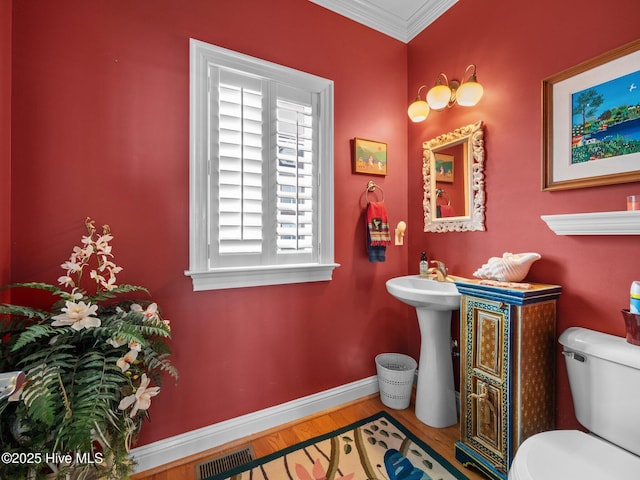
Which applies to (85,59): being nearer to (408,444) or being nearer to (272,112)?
(272,112)

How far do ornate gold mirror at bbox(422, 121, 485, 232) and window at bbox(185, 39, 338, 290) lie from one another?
2.44 ft

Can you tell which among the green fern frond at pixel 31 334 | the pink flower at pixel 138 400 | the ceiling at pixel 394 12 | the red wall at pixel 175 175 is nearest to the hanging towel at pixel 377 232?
the red wall at pixel 175 175

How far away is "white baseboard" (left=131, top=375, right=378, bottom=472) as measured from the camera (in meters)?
1.50

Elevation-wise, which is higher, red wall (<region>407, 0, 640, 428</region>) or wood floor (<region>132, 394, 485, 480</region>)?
red wall (<region>407, 0, 640, 428</region>)

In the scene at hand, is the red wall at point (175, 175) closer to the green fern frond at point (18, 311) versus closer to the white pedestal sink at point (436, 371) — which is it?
the green fern frond at point (18, 311)

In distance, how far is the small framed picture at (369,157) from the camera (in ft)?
6.75

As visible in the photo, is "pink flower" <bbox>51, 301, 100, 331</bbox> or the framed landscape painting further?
the framed landscape painting

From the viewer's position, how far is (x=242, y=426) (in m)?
1.71

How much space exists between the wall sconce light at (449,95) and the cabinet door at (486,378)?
118cm

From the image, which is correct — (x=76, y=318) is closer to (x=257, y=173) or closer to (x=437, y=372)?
(x=257, y=173)

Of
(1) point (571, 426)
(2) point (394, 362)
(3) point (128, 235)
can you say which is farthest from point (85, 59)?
(1) point (571, 426)

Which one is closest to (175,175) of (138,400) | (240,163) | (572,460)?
(240,163)

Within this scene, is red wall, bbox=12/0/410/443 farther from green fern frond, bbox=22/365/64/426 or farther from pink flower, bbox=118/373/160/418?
green fern frond, bbox=22/365/64/426

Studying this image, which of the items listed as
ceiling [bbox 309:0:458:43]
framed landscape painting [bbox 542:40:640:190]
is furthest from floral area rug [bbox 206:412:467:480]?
ceiling [bbox 309:0:458:43]
